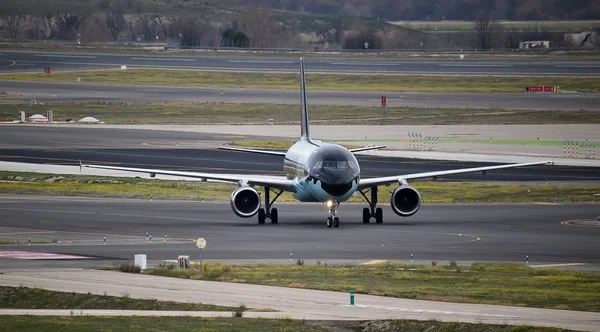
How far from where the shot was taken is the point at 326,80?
165 m

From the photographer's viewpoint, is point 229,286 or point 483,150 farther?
point 483,150

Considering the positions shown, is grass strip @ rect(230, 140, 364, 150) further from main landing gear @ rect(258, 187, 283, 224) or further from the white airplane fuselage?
the white airplane fuselage

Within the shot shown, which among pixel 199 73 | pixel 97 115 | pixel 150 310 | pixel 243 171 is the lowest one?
pixel 150 310

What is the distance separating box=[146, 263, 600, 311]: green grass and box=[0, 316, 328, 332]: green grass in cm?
603

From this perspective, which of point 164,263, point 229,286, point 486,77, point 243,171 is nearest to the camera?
point 229,286

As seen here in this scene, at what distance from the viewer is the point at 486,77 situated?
534 ft

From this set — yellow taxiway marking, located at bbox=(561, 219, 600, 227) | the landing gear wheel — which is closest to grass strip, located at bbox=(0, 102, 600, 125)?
yellow taxiway marking, located at bbox=(561, 219, 600, 227)

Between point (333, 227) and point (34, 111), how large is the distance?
78.7m

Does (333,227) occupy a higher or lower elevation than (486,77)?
lower

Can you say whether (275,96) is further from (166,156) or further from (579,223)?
(579,223)

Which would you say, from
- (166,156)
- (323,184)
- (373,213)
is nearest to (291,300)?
(323,184)

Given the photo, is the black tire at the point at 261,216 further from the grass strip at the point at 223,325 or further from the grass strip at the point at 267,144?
the grass strip at the point at 267,144

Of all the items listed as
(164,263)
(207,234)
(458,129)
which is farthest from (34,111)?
(164,263)

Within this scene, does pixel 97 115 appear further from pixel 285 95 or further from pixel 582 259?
pixel 582 259
